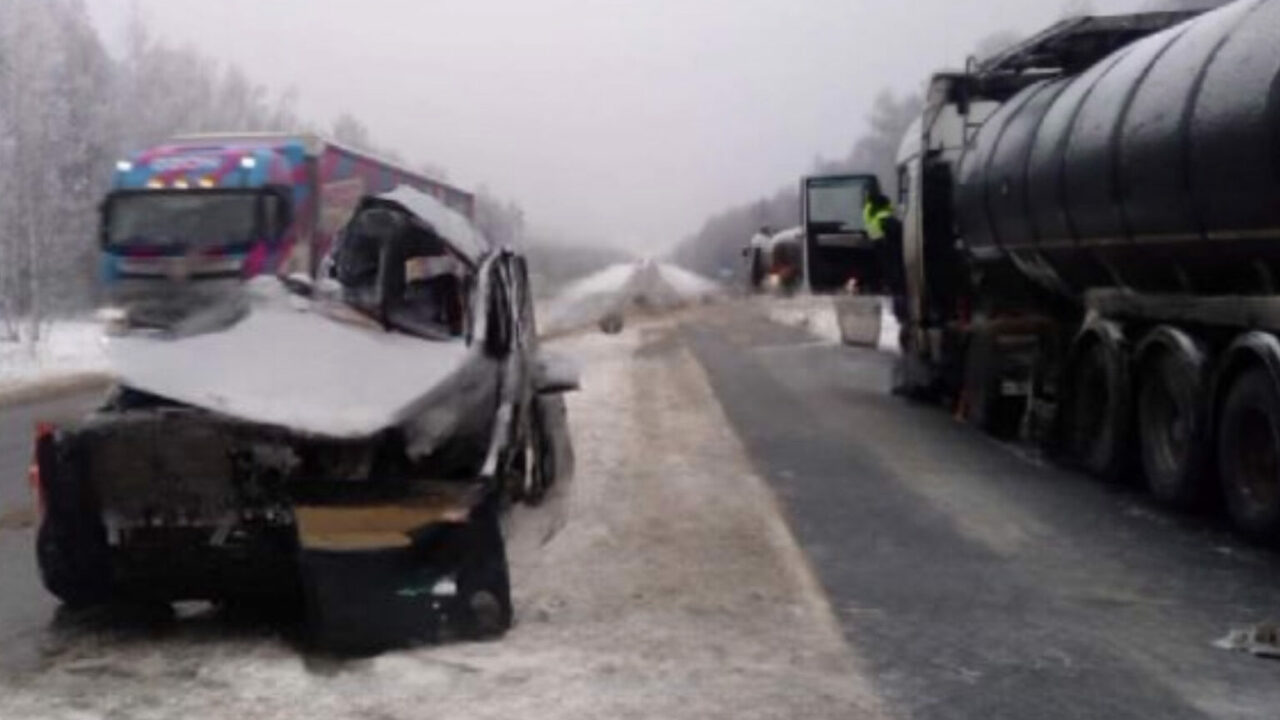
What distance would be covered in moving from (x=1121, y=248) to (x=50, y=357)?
27.7 m

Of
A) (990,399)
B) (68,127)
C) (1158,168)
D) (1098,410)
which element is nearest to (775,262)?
(68,127)

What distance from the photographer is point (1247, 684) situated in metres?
6.98

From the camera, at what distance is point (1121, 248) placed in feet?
40.3

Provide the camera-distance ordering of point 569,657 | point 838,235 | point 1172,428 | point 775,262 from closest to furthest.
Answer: point 569,657
point 1172,428
point 838,235
point 775,262

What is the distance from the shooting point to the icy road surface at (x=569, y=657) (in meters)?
6.51

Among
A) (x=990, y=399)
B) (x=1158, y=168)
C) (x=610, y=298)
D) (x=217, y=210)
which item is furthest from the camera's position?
(x=610, y=298)

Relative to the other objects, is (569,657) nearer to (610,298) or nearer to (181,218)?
(181,218)

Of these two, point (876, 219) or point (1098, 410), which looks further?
point (876, 219)

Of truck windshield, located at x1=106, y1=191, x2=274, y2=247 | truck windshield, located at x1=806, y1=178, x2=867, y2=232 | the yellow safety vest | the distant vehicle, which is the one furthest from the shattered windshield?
the distant vehicle

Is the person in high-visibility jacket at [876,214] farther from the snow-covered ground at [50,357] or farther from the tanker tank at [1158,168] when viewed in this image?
the snow-covered ground at [50,357]

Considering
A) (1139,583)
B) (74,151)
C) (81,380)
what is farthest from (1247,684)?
(74,151)

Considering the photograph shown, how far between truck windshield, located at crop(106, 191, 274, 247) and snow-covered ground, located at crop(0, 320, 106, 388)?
4.99 ft

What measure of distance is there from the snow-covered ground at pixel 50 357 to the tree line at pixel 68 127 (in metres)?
0.70

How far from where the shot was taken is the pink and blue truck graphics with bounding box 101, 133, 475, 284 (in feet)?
80.9
